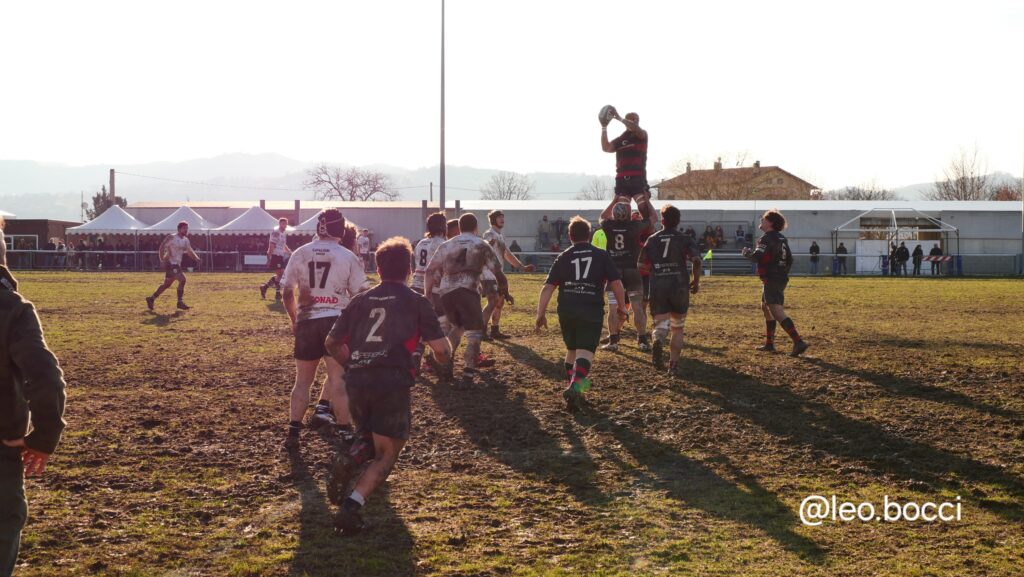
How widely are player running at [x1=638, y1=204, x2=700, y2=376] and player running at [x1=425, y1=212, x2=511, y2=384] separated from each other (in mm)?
1801

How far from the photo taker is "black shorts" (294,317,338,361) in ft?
24.1

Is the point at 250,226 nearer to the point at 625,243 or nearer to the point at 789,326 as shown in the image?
the point at 625,243

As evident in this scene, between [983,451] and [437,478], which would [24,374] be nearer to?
[437,478]

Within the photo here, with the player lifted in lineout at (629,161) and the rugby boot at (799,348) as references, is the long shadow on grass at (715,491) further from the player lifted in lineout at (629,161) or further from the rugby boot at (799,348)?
the player lifted in lineout at (629,161)

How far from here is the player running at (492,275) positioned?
11.5 metres

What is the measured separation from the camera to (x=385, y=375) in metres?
5.48

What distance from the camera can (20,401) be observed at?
369cm

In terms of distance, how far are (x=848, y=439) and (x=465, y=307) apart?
14.2 feet

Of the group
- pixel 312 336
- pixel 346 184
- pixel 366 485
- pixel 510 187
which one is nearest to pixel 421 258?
pixel 312 336

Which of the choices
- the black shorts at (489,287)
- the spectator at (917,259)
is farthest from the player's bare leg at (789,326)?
the spectator at (917,259)

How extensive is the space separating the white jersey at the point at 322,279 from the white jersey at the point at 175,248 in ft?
43.0

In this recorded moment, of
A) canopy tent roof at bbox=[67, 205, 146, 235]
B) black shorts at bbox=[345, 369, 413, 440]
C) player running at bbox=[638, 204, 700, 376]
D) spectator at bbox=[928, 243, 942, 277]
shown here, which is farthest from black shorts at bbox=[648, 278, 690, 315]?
canopy tent roof at bbox=[67, 205, 146, 235]

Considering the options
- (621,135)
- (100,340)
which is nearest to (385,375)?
(621,135)

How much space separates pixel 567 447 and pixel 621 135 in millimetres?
6912
